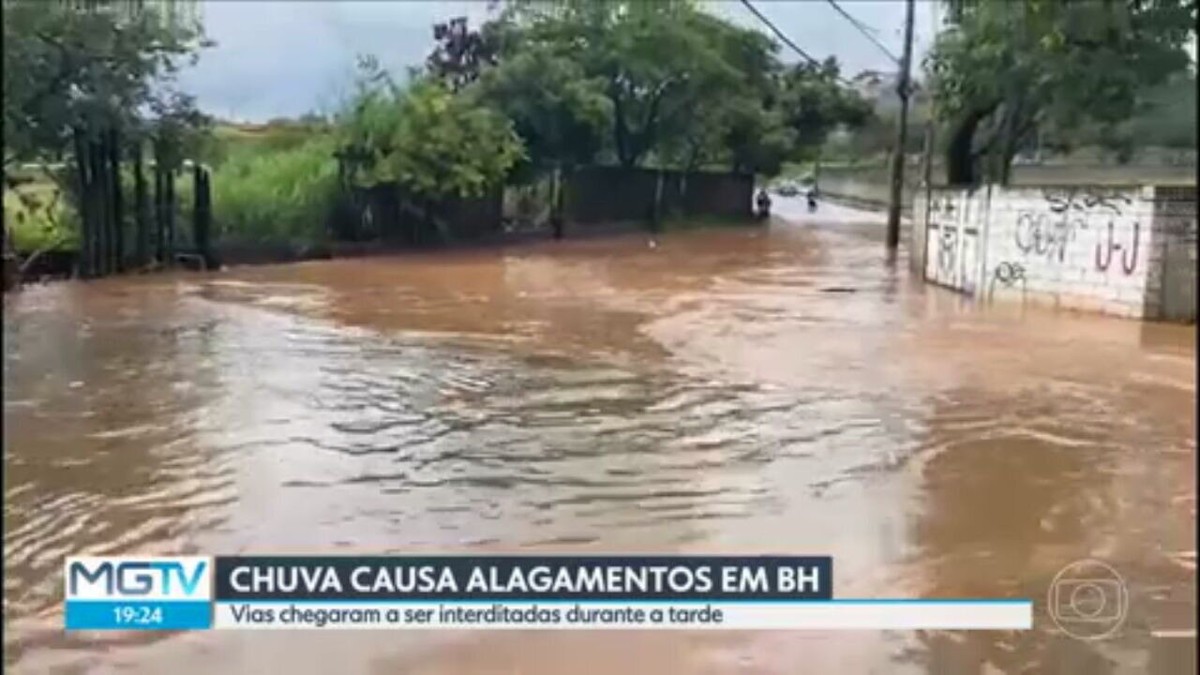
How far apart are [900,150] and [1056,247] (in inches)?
70.0

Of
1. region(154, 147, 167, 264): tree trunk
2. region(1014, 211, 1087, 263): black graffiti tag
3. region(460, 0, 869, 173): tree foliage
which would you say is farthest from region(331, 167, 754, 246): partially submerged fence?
region(1014, 211, 1087, 263): black graffiti tag

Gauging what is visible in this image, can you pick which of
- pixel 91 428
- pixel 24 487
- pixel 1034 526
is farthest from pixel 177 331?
pixel 1034 526

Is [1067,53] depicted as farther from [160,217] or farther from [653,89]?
[160,217]

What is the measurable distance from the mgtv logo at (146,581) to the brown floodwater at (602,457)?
29 centimetres

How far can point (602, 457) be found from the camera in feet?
19.9

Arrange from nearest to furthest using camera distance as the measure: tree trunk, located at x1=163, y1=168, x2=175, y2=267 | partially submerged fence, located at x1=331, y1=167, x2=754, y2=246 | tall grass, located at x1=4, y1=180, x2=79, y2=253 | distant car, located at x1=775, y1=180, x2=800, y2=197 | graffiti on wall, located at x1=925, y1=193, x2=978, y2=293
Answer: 1. tall grass, located at x1=4, y1=180, x2=79, y2=253
2. tree trunk, located at x1=163, y1=168, x2=175, y2=267
3. graffiti on wall, located at x1=925, y1=193, x2=978, y2=293
4. partially submerged fence, located at x1=331, y1=167, x2=754, y2=246
5. distant car, located at x1=775, y1=180, x2=800, y2=197

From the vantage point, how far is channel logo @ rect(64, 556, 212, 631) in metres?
2.41

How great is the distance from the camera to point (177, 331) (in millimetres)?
10219

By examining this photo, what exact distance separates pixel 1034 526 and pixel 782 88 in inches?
418

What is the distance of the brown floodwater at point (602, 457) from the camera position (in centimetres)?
326

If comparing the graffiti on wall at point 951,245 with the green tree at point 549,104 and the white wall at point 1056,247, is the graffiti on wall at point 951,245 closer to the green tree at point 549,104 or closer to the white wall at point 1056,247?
the white wall at point 1056,247

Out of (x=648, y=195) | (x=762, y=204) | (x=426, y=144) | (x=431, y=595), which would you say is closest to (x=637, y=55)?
(x=426, y=144)

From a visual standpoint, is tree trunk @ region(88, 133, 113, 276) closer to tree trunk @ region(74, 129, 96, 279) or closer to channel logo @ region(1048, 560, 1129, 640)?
tree trunk @ region(74, 129, 96, 279)

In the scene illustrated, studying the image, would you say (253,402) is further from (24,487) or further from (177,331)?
(177,331)
